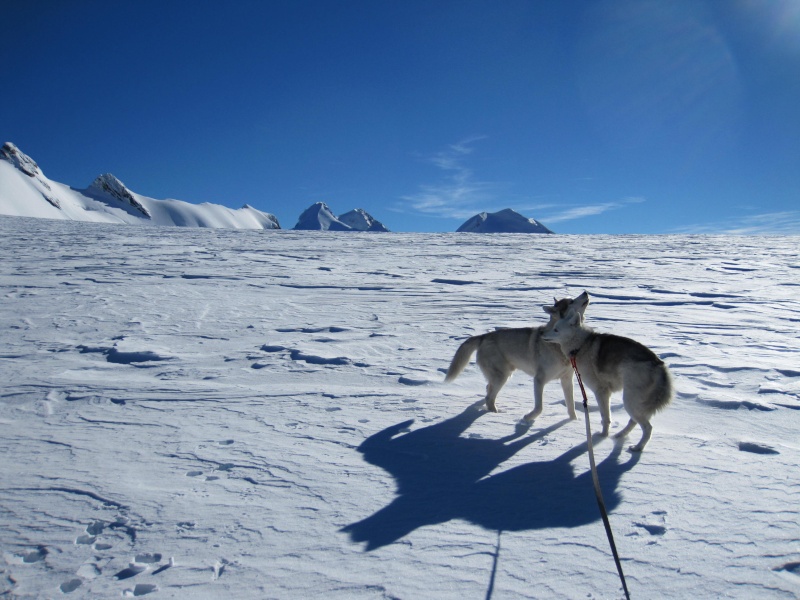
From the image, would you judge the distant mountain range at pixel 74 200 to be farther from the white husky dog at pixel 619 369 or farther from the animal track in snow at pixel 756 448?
the animal track in snow at pixel 756 448

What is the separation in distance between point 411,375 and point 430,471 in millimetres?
2293

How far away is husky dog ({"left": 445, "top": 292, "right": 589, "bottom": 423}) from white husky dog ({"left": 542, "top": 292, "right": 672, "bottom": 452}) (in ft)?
0.48

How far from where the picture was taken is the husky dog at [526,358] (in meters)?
4.55

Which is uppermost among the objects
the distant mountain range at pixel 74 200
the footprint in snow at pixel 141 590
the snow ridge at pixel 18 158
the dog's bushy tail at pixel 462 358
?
the snow ridge at pixel 18 158

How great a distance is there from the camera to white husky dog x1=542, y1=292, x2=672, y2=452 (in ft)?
12.5

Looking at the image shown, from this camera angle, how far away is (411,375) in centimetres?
579

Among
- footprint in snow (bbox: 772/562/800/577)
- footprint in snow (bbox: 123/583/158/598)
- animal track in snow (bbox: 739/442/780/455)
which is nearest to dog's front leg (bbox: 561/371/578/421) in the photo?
animal track in snow (bbox: 739/442/780/455)

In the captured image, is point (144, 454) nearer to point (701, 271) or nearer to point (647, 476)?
point (647, 476)

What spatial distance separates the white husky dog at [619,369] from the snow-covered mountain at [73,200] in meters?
117

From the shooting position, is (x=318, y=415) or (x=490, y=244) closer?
(x=318, y=415)

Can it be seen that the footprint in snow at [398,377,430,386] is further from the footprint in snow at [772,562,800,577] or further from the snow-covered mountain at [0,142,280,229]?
the snow-covered mountain at [0,142,280,229]

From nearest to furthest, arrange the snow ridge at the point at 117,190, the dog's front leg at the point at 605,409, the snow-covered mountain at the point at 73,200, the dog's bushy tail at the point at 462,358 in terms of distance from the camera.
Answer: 1. the dog's front leg at the point at 605,409
2. the dog's bushy tail at the point at 462,358
3. the snow-covered mountain at the point at 73,200
4. the snow ridge at the point at 117,190

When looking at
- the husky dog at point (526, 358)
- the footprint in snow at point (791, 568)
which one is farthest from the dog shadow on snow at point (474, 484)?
the footprint in snow at point (791, 568)

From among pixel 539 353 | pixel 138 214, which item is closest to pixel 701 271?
pixel 539 353
